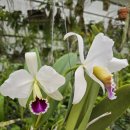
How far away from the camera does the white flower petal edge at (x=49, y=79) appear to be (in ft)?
2.78

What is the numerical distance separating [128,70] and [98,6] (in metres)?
2.06

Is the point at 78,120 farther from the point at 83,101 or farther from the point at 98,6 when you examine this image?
the point at 98,6

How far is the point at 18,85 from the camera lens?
85 centimetres

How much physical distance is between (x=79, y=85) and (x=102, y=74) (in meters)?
0.07

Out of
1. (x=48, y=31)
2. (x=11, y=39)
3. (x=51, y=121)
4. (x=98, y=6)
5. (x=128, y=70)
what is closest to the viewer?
(x=51, y=121)

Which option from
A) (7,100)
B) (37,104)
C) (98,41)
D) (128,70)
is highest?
(98,41)

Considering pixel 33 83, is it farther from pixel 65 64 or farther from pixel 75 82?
pixel 65 64

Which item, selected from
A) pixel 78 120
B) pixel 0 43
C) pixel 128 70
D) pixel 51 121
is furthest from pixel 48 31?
pixel 78 120

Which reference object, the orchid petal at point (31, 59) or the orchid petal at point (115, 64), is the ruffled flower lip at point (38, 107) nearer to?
the orchid petal at point (31, 59)

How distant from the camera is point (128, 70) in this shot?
9.44ft

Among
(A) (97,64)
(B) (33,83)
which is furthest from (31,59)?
(A) (97,64)

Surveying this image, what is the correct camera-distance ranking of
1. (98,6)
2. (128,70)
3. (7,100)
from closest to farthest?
1. (7,100)
2. (128,70)
3. (98,6)

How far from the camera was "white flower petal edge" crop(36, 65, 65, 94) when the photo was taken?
2.78ft

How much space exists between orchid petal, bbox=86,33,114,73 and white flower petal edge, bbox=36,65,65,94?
0.10 m
